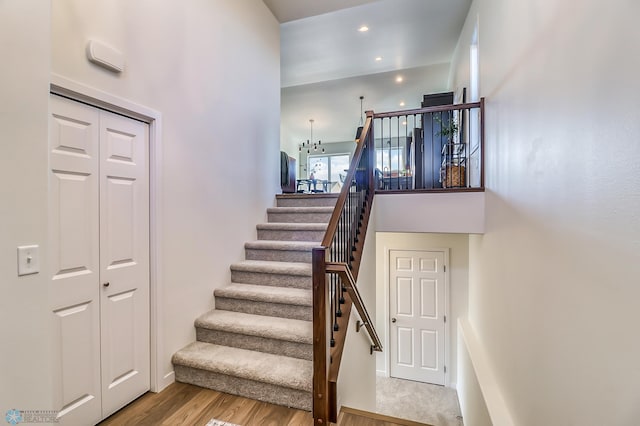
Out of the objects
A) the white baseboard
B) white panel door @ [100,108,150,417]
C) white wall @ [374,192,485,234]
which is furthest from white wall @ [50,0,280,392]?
white wall @ [374,192,485,234]

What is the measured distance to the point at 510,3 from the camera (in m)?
2.34

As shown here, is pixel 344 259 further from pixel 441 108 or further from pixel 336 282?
pixel 441 108

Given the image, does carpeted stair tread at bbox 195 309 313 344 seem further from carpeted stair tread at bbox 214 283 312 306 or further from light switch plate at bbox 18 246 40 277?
light switch plate at bbox 18 246 40 277

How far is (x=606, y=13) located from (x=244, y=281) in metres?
3.03

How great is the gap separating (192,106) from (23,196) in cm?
168

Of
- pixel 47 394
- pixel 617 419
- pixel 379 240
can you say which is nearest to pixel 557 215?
pixel 617 419

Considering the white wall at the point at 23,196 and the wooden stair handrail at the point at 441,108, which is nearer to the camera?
the white wall at the point at 23,196

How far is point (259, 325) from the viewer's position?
7.95ft

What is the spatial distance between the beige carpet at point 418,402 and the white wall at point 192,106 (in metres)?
3.57

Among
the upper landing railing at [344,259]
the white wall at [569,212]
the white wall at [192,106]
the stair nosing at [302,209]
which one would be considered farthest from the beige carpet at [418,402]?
the white wall at [192,106]

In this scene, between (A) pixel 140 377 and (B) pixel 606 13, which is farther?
(A) pixel 140 377

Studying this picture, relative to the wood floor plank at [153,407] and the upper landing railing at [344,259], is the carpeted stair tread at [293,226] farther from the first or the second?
the wood floor plank at [153,407]

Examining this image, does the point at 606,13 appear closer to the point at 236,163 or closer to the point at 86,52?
the point at 86,52

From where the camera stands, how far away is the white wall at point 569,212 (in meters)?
1.03
